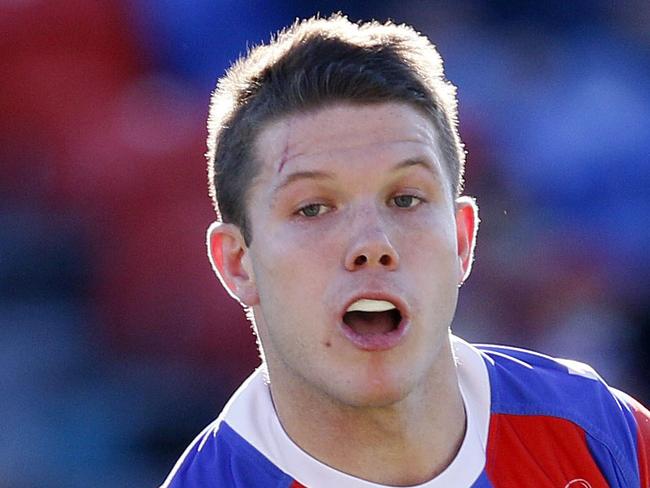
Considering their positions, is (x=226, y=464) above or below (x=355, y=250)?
below

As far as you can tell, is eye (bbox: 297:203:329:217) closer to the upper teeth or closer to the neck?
the upper teeth

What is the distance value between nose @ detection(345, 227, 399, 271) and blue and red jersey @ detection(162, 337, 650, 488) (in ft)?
1.38

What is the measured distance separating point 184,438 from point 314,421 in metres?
2.21

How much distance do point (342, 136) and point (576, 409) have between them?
756 mm

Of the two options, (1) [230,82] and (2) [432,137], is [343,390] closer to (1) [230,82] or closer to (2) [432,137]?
(2) [432,137]

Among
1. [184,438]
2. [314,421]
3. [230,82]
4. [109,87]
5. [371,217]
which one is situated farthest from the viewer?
[109,87]

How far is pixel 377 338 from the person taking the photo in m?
1.95

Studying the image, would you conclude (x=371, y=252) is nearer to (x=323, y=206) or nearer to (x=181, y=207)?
(x=323, y=206)

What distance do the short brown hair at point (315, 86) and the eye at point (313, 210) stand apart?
149 millimetres

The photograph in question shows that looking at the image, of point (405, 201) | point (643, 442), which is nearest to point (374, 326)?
point (405, 201)

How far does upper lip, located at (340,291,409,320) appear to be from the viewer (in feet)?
6.29

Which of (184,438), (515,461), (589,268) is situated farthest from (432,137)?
(589,268)

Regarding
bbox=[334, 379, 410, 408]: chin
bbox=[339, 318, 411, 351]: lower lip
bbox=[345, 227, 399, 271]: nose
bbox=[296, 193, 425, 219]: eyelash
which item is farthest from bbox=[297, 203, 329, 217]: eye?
bbox=[334, 379, 410, 408]: chin

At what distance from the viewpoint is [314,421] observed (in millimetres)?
2098
